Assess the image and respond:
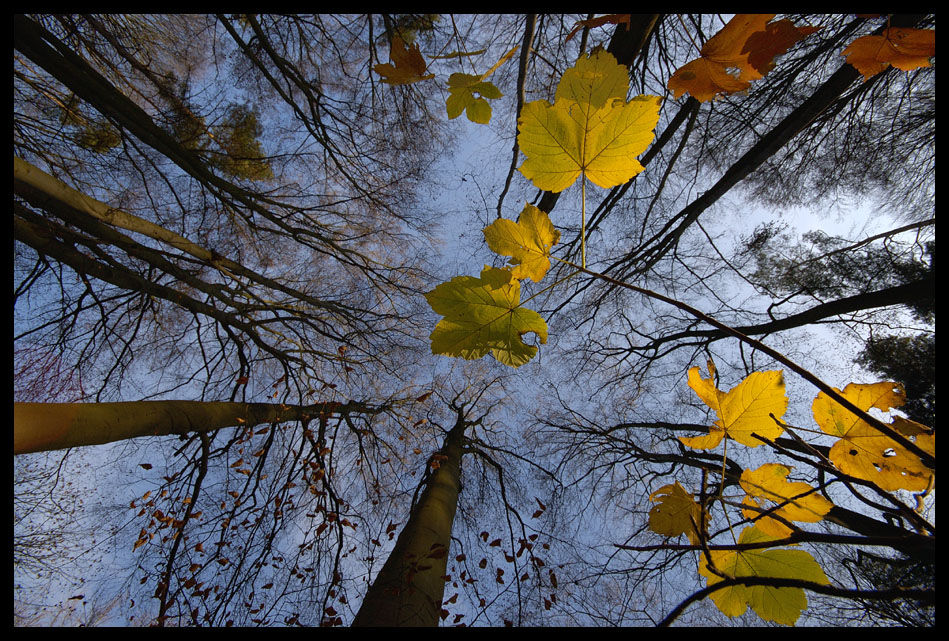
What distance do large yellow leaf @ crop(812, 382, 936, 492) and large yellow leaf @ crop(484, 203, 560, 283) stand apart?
0.75m

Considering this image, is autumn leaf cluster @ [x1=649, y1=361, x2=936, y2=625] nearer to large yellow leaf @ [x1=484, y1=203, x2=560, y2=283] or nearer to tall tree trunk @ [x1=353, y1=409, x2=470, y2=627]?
large yellow leaf @ [x1=484, y1=203, x2=560, y2=283]

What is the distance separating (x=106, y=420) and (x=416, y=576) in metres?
1.68

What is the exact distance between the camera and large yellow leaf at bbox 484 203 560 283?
850 millimetres

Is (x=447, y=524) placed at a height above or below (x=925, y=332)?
below

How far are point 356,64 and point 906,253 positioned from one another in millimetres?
5090

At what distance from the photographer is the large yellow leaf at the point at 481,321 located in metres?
0.93

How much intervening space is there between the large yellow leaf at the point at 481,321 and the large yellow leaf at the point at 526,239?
0.26 feet

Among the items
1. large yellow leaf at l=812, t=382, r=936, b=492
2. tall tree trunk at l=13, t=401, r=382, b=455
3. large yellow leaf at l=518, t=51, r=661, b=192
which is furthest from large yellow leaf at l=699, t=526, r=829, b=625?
tall tree trunk at l=13, t=401, r=382, b=455

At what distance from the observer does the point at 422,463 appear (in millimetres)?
4164

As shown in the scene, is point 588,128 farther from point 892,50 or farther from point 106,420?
point 106,420

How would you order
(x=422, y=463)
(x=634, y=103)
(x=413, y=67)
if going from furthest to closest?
1. (x=422, y=463)
2. (x=413, y=67)
3. (x=634, y=103)

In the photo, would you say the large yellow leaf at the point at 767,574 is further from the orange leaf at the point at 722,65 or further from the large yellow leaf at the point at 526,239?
the orange leaf at the point at 722,65

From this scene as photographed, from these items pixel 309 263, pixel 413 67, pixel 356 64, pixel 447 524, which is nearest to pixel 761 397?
pixel 413 67

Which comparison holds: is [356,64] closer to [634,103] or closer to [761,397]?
[634,103]
